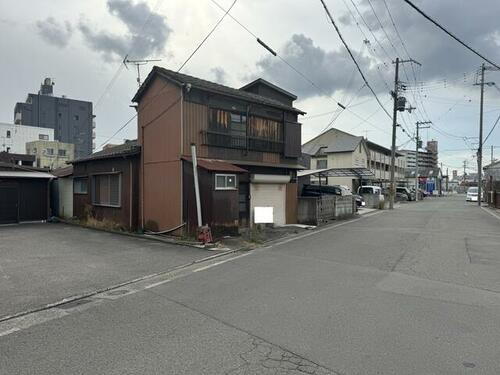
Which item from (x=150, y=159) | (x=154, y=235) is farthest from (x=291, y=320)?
(x=150, y=159)

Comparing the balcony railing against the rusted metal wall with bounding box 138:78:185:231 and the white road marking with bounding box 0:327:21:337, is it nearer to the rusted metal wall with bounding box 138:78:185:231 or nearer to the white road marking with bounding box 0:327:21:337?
the rusted metal wall with bounding box 138:78:185:231

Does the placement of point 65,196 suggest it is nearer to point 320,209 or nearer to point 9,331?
point 320,209

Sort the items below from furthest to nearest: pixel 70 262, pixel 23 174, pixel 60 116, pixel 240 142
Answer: pixel 60 116 < pixel 23 174 < pixel 240 142 < pixel 70 262

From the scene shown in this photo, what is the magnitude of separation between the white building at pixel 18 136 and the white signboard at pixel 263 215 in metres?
56.4

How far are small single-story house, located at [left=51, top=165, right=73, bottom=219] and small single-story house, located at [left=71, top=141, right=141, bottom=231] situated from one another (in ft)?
3.23

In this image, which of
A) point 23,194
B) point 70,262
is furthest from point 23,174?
point 70,262

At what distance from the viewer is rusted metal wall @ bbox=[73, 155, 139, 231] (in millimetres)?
16094

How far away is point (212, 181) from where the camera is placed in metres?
13.3

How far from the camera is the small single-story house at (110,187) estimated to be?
53.0 ft

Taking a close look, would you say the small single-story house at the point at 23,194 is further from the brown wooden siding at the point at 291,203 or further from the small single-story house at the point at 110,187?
the brown wooden siding at the point at 291,203

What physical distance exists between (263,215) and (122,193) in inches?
230

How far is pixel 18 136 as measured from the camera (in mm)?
63438

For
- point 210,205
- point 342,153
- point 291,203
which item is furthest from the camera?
point 342,153

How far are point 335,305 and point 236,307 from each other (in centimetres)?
150
